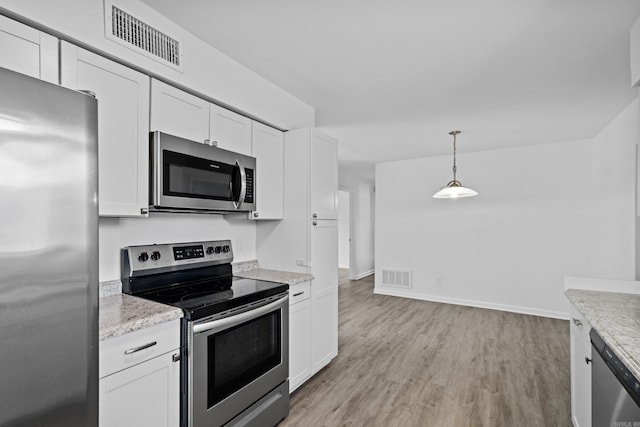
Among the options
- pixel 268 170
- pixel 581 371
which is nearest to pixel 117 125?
pixel 268 170

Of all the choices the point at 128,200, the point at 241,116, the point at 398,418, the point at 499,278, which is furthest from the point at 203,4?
the point at 499,278

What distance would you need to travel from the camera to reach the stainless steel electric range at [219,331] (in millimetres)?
1634

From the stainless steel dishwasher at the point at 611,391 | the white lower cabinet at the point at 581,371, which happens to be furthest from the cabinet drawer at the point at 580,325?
the stainless steel dishwasher at the point at 611,391

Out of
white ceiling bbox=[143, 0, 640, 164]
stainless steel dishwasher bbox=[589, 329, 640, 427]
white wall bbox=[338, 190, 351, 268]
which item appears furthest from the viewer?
white wall bbox=[338, 190, 351, 268]

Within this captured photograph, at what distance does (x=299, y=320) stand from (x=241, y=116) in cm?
162

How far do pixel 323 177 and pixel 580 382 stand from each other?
2.19m

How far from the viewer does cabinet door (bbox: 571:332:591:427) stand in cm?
170

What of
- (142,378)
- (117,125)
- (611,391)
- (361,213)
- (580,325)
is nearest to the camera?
(611,391)

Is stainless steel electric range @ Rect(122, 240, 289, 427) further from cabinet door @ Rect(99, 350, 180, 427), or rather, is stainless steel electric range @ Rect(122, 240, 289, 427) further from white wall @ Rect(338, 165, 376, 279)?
white wall @ Rect(338, 165, 376, 279)

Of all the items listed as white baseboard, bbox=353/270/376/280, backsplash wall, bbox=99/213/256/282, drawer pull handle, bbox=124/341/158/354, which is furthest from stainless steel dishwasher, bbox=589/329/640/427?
white baseboard, bbox=353/270/376/280

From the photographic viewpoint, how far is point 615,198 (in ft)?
11.6

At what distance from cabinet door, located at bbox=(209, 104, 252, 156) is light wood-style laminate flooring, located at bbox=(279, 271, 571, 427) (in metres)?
1.95

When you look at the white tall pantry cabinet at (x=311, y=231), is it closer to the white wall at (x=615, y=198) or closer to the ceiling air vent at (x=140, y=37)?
the ceiling air vent at (x=140, y=37)

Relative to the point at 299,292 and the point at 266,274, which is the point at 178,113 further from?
the point at 299,292
